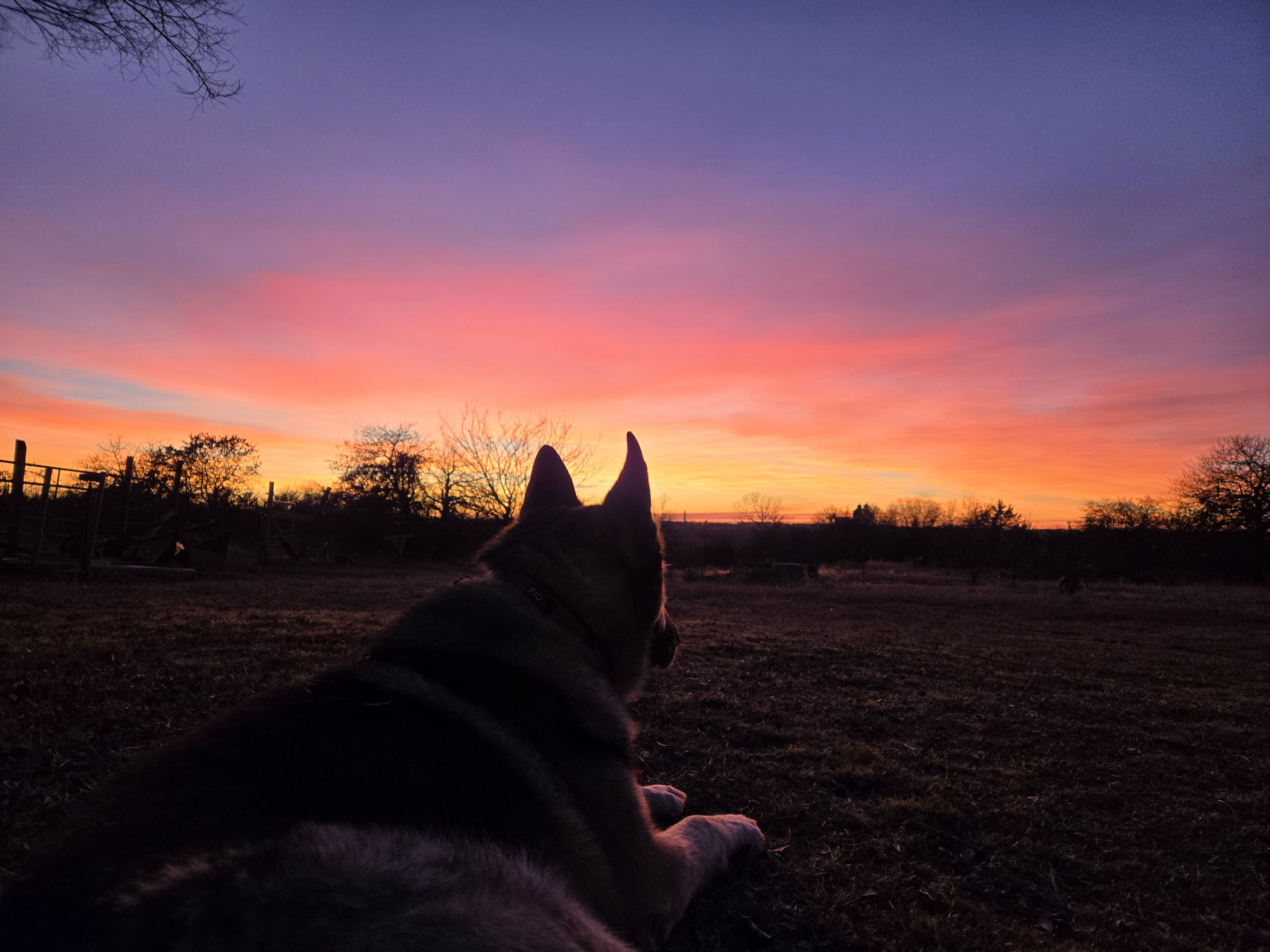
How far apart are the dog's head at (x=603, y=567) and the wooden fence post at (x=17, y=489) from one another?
1898 centimetres

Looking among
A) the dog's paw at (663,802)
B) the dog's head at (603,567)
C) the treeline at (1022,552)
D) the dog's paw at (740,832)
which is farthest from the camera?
the treeline at (1022,552)

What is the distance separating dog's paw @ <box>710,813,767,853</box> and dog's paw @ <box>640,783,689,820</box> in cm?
37

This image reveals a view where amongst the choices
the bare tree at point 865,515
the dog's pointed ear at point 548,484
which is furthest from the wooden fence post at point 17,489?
the bare tree at point 865,515

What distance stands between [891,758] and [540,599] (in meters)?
3.30

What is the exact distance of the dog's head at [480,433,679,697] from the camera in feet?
9.52

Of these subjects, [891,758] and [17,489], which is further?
[17,489]

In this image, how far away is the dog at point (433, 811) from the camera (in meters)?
1.36

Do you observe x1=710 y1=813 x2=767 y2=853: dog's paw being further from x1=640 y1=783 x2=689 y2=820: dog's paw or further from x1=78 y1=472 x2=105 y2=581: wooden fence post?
x1=78 y1=472 x2=105 y2=581: wooden fence post

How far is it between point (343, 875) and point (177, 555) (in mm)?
21916

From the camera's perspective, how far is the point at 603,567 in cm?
305

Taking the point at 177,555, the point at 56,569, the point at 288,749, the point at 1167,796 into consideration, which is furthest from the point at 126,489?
the point at 1167,796

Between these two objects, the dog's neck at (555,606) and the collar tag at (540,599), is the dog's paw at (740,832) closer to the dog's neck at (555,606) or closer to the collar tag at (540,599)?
the dog's neck at (555,606)

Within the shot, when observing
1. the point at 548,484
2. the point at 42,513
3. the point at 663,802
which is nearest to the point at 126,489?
the point at 42,513

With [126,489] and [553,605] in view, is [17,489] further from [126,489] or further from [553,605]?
[553,605]
